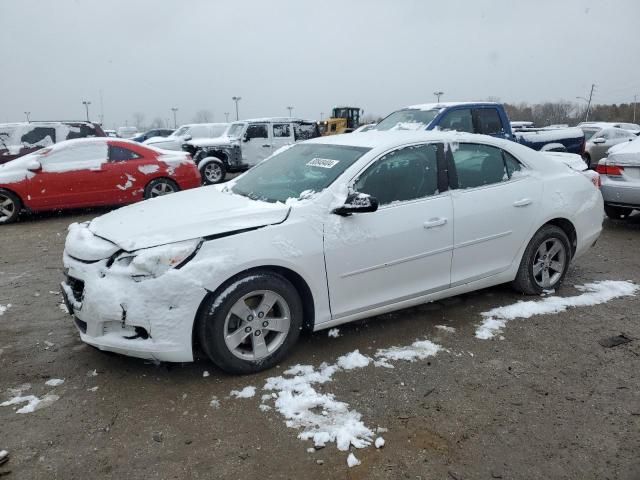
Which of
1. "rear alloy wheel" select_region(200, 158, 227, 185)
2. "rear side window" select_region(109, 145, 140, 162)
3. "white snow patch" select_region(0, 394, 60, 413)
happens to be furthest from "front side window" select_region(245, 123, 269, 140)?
"white snow patch" select_region(0, 394, 60, 413)

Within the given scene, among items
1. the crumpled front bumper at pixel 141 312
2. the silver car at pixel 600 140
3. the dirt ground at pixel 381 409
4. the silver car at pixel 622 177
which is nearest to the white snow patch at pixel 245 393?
the dirt ground at pixel 381 409

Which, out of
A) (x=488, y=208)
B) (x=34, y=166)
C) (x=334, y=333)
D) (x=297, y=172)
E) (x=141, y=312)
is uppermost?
(x=34, y=166)

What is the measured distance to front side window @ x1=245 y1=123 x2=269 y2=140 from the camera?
14.6 m

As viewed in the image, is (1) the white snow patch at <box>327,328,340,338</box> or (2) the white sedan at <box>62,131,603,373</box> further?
(1) the white snow patch at <box>327,328,340,338</box>

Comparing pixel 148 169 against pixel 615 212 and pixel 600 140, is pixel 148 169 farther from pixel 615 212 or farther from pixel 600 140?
pixel 600 140

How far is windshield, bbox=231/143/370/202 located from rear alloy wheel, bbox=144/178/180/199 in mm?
5427

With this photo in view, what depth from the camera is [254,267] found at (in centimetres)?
323

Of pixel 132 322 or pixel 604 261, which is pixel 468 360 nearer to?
pixel 132 322

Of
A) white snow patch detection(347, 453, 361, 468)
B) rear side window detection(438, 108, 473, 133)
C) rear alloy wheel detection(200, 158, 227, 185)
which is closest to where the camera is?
white snow patch detection(347, 453, 361, 468)

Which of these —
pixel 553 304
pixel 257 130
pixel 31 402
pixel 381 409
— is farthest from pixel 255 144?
pixel 381 409

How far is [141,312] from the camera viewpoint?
120 inches

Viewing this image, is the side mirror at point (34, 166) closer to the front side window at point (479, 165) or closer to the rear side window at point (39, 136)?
the rear side window at point (39, 136)

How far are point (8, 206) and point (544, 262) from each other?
27.8 ft

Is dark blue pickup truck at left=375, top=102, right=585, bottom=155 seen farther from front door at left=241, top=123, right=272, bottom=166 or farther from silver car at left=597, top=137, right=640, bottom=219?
front door at left=241, top=123, right=272, bottom=166
